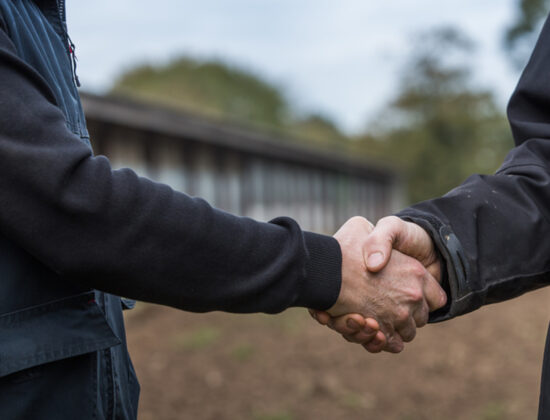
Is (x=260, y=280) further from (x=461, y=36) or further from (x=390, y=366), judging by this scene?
(x=461, y=36)

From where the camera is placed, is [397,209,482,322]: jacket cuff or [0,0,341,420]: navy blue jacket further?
[397,209,482,322]: jacket cuff

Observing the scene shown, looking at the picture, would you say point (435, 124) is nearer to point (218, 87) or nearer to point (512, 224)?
point (218, 87)

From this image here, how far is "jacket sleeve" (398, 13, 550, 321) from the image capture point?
1940 millimetres

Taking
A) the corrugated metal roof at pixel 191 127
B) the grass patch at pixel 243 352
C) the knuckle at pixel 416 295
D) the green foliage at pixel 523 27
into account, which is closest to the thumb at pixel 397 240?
the knuckle at pixel 416 295

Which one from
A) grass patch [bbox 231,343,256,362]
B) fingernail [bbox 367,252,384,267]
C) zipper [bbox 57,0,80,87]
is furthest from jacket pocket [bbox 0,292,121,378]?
grass patch [bbox 231,343,256,362]

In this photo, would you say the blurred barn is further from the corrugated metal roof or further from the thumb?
the thumb

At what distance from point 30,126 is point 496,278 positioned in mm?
1442

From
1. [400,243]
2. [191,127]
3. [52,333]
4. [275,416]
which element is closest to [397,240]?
[400,243]

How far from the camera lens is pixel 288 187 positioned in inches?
727

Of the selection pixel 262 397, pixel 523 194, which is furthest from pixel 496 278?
pixel 262 397

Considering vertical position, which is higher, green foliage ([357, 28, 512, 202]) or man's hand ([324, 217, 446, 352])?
man's hand ([324, 217, 446, 352])

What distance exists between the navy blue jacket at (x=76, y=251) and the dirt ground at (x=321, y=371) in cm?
318

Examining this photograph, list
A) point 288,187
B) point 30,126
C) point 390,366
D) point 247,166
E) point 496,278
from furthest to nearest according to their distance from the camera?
point 288,187, point 247,166, point 390,366, point 496,278, point 30,126

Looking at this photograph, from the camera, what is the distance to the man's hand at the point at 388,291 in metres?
1.99
